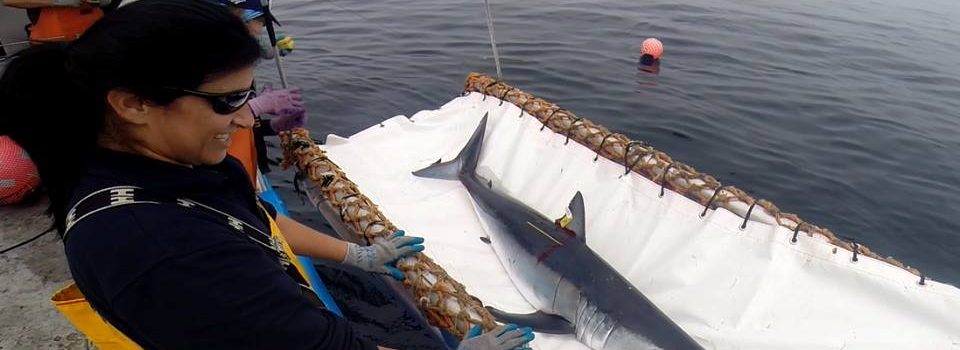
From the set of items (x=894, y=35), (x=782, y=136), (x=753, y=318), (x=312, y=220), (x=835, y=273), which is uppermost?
(x=894, y=35)

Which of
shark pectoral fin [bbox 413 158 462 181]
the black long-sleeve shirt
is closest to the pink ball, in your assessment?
shark pectoral fin [bbox 413 158 462 181]

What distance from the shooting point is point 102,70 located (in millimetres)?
1632

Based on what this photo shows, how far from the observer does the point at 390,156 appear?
16.5 ft

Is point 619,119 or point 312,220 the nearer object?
point 312,220

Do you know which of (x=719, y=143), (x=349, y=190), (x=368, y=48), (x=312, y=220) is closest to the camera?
(x=349, y=190)

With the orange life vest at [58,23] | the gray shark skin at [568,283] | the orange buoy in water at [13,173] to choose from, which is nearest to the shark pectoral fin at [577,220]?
the gray shark skin at [568,283]

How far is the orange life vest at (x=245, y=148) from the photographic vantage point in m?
3.90

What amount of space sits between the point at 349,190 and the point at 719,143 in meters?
5.55

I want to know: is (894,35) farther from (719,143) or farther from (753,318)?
(753,318)

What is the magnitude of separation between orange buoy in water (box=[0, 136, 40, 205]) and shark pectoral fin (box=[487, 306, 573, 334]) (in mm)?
3412

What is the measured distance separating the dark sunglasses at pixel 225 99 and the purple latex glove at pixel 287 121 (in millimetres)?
2849

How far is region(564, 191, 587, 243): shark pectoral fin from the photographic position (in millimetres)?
3846

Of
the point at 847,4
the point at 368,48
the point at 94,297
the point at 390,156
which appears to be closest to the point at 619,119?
the point at 390,156

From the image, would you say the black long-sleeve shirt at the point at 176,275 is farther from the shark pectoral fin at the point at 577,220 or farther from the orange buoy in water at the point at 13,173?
the orange buoy in water at the point at 13,173
